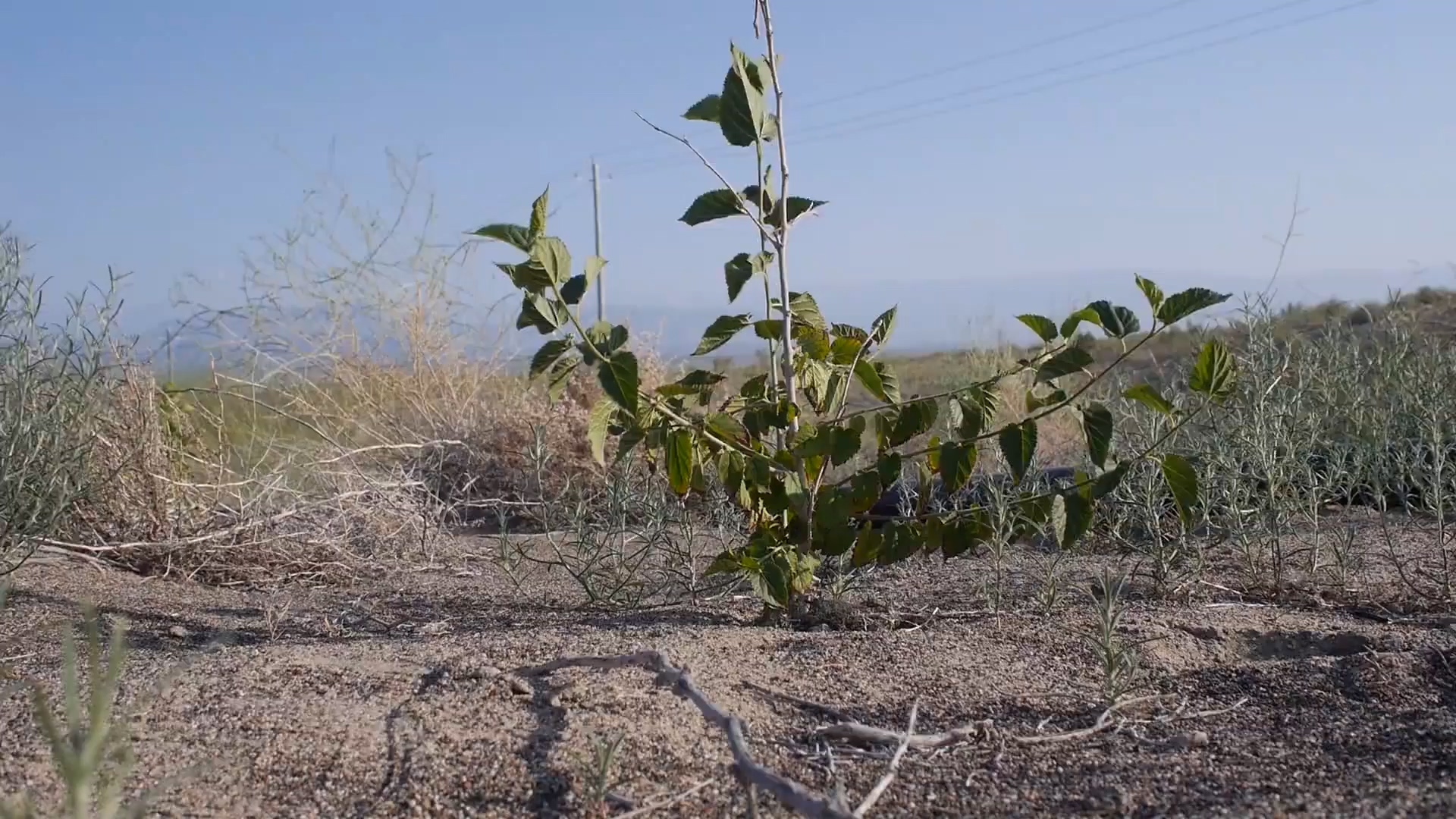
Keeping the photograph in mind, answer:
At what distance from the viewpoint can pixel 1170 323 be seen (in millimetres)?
3084

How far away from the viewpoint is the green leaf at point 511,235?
9.47 feet

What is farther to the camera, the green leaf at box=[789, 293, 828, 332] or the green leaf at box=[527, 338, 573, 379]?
the green leaf at box=[789, 293, 828, 332]

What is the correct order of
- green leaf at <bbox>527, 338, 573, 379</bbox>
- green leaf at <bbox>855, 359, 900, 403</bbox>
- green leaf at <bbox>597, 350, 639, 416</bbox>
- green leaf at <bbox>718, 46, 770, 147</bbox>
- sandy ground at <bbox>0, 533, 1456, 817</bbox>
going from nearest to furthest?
1. sandy ground at <bbox>0, 533, 1456, 817</bbox>
2. green leaf at <bbox>597, 350, 639, 416</bbox>
3. green leaf at <bbox>527, 338, 573, 379</bbox>
4. green leaf at <bbox>718, 46, 770, 147</bbox>
5. green leaf at <bbox>855, 359, 900, 403</bbox>

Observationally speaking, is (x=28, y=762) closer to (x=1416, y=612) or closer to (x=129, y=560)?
(x=129, y=560)

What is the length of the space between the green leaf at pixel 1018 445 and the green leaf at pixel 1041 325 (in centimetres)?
22

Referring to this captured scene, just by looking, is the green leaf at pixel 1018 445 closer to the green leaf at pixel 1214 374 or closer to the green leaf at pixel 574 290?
the green leaf at pixel 1214 374

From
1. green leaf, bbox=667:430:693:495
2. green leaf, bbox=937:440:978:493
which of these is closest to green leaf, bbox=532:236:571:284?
green leaf, bbox=667:430:693:495

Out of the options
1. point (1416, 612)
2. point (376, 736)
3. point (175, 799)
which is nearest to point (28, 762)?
point (175, 799)

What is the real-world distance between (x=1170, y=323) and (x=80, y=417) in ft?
12.3

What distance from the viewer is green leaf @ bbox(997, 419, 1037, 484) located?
325cm

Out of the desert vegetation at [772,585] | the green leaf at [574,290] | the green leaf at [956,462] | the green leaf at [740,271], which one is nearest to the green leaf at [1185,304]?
the desert vegetation at [772,585]

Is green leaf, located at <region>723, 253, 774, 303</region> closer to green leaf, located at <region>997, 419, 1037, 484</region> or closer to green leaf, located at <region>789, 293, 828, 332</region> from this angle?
green leaf, located at <region>789, 293, 828, 332</region>

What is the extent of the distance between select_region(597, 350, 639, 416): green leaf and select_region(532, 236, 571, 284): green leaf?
0.82ft

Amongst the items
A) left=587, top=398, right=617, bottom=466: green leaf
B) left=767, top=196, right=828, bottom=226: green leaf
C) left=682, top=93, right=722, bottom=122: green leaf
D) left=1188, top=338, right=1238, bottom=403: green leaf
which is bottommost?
left=587, top=398, right=617, bottom=466: green leaf
